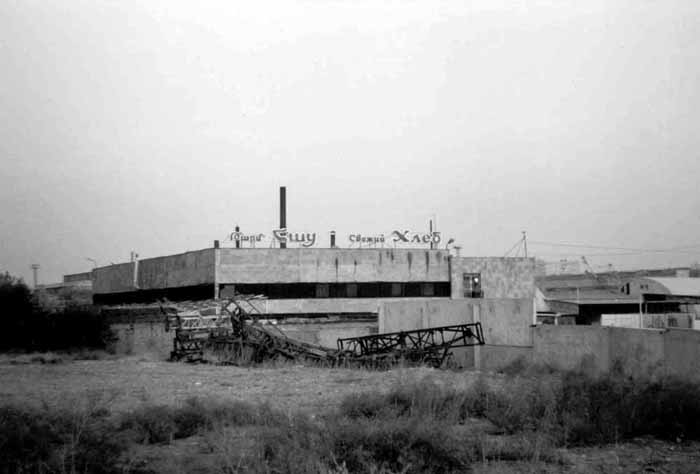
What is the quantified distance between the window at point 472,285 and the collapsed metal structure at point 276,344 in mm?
23092

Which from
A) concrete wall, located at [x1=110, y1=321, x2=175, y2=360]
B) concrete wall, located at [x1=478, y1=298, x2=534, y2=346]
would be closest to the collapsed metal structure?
concrete wall, located at [x1=478, y1=298, x2=534, y2=346]

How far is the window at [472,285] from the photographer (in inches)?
2197

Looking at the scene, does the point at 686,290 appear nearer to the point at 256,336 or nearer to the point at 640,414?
the point at 256,336

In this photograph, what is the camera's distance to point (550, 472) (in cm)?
1012

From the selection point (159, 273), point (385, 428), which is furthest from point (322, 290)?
point (385, 428)

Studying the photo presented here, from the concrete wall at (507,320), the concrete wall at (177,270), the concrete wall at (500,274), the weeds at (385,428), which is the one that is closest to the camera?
the weeds at (385,428)

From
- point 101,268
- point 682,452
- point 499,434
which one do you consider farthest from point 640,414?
point 101,268

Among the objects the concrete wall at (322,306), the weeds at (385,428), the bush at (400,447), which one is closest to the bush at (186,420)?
the weeds at (385,428)

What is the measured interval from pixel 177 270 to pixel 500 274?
23441mm

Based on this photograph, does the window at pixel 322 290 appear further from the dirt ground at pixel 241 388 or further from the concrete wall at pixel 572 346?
the concrete wall at pixel 572 346

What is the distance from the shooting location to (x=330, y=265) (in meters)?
53.6

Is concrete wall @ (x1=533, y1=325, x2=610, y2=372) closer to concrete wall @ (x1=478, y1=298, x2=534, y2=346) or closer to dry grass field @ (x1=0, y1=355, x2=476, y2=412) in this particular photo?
concrete wall @ (x1=478, y1=298, x2=534, y2=346)

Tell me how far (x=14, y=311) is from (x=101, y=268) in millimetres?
21193

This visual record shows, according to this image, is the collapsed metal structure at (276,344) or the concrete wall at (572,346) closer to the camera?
the concrete wall at (572,346)
